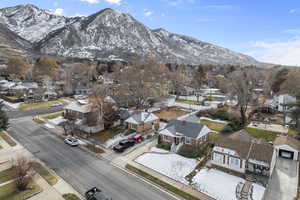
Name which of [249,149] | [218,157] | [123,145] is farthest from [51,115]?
[249,149]

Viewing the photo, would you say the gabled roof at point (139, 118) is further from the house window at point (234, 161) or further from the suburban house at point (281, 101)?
the suburban house at point (281, 101)

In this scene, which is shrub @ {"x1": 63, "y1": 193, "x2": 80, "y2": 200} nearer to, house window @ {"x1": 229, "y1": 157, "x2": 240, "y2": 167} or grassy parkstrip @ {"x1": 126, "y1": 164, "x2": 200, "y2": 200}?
grassy parkstrip @ {"x1": 126, "y1": 164, "x2": 200, "y2": 200}

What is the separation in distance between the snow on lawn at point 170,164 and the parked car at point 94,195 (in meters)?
7.70

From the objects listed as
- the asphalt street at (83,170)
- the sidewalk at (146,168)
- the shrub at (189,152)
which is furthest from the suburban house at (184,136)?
the asphalt street at (83,170)

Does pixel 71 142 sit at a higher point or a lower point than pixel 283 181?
higher

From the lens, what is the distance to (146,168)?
23453 mm

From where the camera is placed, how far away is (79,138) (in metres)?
33.2

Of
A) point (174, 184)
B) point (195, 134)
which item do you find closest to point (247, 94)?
point (195, 134)

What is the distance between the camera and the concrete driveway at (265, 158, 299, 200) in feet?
62.3

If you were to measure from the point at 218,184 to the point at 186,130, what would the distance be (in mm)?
10714

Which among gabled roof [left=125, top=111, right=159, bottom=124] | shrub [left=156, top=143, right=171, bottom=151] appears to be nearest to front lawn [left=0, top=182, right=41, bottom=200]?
shrub [left=156, top=143, right=171, bottom=151]

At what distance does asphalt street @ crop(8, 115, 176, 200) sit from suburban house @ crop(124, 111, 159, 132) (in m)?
11.2

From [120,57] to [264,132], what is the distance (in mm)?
170171

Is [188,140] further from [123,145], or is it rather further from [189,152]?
[123,145]
